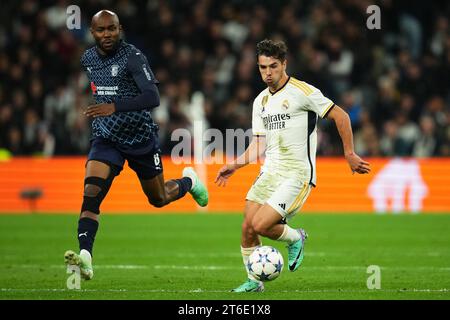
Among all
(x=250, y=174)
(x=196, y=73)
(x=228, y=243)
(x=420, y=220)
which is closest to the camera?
(x=228, y=243)

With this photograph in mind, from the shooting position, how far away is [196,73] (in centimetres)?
2278

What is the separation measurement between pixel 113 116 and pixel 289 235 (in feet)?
6.71

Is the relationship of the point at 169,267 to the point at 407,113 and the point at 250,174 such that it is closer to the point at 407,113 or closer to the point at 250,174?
the point at 250,174

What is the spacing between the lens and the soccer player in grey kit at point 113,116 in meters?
9.27

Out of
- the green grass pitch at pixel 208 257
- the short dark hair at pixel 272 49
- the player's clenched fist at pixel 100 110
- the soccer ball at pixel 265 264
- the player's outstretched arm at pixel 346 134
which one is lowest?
the green grass pitch at pixel 208 257

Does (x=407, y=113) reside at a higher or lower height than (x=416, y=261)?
→ higher

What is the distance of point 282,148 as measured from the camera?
938 cm

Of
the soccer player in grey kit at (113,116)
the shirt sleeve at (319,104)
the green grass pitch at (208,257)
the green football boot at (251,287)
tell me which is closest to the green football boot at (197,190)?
the green grass pitch at (208,257)

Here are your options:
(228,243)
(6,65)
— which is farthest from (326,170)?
(6,65)

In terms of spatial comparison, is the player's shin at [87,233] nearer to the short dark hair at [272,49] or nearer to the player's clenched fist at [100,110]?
the player's clenched fist at [100,110]

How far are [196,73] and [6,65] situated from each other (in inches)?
175

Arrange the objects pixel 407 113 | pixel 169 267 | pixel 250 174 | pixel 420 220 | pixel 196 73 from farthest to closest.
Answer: pixel 196 73, pixel 407 113, pixel 250 174, pixel 420 220, pixel 169 267

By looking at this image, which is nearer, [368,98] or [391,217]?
[391,217]

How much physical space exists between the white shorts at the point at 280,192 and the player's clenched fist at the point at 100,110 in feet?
5.24
